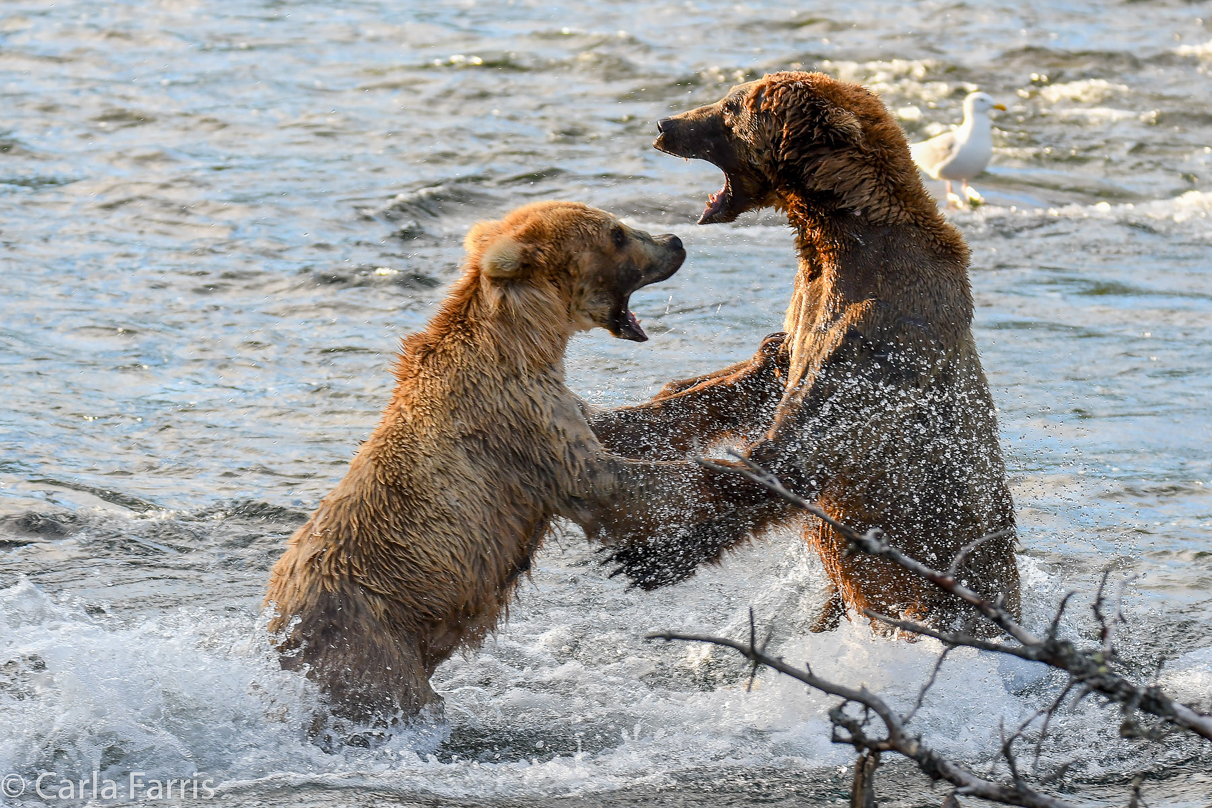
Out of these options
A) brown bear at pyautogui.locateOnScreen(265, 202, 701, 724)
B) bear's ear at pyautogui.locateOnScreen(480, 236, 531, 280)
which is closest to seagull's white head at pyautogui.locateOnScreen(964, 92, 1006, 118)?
brown bear at pyautogui.locateOnScreen(265, 202, 701, 724)

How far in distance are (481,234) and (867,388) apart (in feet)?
4.84

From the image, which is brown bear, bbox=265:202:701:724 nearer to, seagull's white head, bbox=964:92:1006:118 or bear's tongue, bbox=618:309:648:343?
bear's tongue, bbox=618:309:648:343

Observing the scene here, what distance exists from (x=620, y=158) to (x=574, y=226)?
28.5 ft

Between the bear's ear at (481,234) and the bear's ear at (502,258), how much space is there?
0.86ft

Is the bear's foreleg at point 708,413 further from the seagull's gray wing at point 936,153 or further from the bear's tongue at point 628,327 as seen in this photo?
the seagull's gray wing at point 936,153

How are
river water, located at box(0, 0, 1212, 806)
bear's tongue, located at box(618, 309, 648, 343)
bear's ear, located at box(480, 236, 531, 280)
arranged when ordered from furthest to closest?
1. bear's tongue, located at box(618, 309, 648, 343)
2. river water, located at box(0, 0, 1212, 806)
3. bear's ear, located at box(480, 236, 531, 280)

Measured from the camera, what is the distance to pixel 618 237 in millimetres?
5215

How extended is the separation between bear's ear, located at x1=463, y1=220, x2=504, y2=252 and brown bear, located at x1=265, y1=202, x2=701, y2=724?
0.01 metres

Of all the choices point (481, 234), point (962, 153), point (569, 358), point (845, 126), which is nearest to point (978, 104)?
point (962, 153)

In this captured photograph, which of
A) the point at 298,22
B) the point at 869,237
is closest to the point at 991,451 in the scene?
the point at 869,237

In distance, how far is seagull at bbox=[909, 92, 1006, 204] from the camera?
12867 mm

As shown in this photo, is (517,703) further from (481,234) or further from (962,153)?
(962,153)

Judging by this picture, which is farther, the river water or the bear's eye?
the bear's eye

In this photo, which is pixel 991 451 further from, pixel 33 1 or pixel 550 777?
pixel 33 1
